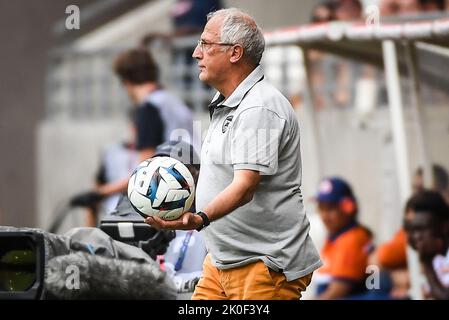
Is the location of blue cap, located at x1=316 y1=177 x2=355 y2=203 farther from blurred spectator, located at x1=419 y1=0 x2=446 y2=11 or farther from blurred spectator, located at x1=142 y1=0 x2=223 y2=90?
A: blurred spectator, located at x1=142 y1=0 x2=223 y2=90

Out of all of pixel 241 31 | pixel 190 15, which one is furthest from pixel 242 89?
pixel 190 15

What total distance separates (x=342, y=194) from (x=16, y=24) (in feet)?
21.8

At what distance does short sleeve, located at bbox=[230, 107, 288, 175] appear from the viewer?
613 centimetres

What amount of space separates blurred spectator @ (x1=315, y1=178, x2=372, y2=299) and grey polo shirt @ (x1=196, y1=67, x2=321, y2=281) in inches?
173

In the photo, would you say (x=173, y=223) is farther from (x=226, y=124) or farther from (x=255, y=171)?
(x=226, y=124)

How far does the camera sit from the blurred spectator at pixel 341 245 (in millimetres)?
10836

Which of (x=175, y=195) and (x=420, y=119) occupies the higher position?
(x=420, y=119)

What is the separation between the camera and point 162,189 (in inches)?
244

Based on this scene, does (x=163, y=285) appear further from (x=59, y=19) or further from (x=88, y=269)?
(x=59, y=19)

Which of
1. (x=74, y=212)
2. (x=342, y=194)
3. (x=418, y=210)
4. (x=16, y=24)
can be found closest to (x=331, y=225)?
(x=342, y=194)

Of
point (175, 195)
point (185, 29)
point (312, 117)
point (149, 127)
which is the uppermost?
point (185, 29)

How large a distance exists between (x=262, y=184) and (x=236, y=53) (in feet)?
1.84

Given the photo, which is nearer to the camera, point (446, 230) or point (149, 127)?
point (446, 230)

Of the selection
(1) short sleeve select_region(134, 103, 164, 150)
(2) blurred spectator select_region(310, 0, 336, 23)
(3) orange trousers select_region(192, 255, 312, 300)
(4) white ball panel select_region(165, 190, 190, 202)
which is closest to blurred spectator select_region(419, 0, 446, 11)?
(2) blurred spectator select_region(310, 0, 336, 23)
